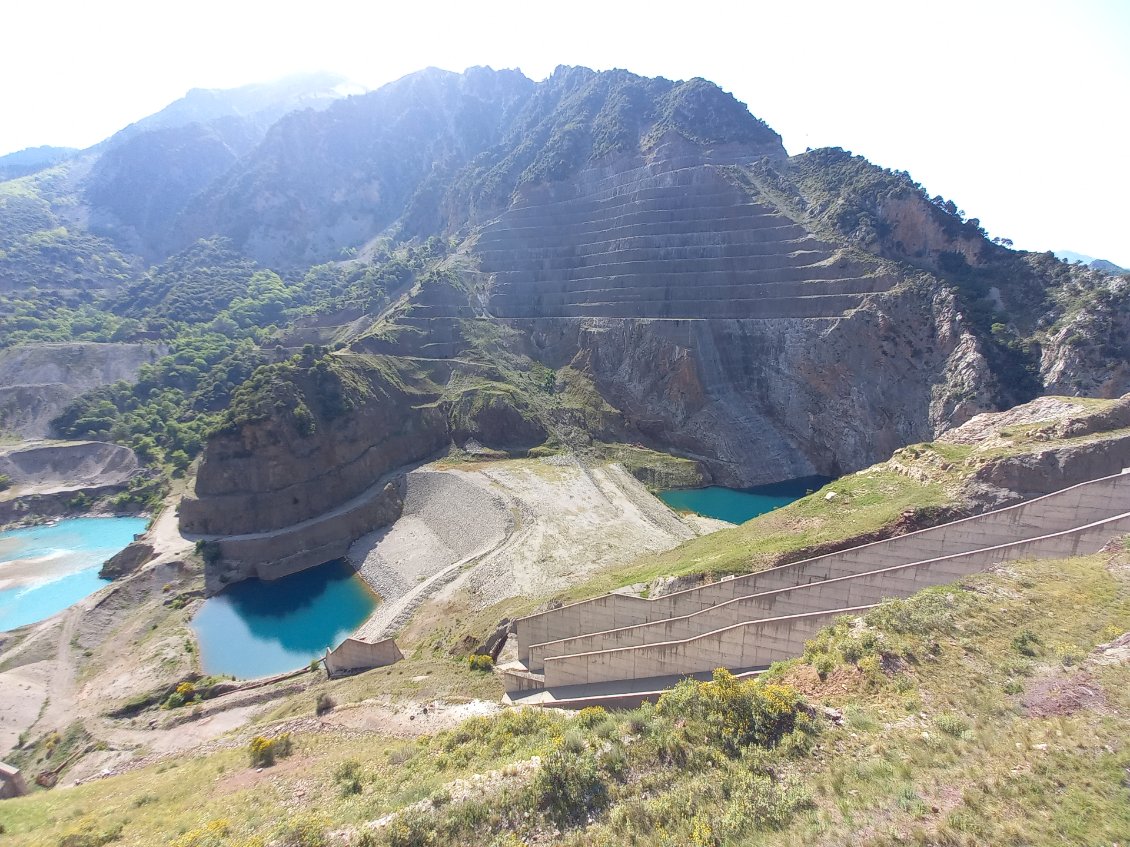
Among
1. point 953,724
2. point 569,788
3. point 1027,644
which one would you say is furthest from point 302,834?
point 1027,644

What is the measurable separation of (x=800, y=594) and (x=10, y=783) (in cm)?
2890

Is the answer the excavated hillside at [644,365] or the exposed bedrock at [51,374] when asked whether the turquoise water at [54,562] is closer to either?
the excavated hillside at [644,365]

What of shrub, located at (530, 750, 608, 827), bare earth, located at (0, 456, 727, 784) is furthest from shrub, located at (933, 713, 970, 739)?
bare earth, located at (0, 456, 727, 784)

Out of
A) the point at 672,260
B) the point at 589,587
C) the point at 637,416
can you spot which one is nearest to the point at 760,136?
the point at 672,260

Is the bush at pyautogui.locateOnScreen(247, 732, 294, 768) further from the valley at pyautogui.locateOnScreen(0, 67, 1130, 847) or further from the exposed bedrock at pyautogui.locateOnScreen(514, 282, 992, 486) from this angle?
the exposed bedrock at pyautogui.locateOnScreen(514, 282, 992, 486)

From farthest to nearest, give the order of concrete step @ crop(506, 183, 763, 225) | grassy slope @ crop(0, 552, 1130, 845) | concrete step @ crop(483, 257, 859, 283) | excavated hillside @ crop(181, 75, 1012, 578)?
concrete step @ crop(506, 183, 763, 225) < concrete step @ crop(483, 257, 859, 283) < excavated hillside @ crop(181, 75, 1012, 578) < grassy slope @ crop(0, 552, 1130, 845)

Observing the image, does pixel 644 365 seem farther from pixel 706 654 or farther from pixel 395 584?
pixel 706 654

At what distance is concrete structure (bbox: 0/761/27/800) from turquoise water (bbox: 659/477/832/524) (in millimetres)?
44595

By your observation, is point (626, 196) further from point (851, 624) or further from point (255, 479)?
point (851, 624)

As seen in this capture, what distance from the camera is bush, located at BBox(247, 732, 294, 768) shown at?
15.2 m

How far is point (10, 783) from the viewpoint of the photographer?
19.7 m

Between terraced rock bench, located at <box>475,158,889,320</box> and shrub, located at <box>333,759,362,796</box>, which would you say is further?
terraced rock bench, located at <box>475,158,889,320</box>

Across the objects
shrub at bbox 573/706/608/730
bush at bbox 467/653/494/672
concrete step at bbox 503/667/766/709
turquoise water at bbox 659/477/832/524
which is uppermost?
shrub at bbox 573/706/608/730

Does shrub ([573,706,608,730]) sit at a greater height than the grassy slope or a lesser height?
lesser
